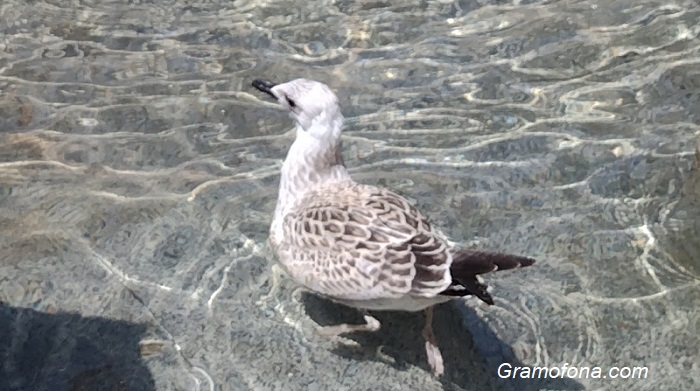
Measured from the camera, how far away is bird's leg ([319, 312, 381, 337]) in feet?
14.7

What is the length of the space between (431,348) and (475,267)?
76cm

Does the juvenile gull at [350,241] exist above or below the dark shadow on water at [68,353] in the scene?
above

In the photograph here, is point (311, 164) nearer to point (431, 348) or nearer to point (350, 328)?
point (350, 328)

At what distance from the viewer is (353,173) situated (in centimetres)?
572

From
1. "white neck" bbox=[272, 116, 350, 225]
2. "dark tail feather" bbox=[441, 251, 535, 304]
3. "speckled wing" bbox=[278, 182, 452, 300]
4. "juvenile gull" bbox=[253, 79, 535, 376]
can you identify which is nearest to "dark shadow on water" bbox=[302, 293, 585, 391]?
"juvenile gull" bbox=[253, 79, 535, 376]

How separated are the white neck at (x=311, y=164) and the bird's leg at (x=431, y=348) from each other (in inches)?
35.3

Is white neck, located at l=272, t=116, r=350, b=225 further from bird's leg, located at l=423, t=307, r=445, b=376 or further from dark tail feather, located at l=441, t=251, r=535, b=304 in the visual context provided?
dark tail feather, located at l=441, t=251, r=535, b=304

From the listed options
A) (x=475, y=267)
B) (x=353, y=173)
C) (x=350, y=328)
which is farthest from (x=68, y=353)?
(x=353, y=173)

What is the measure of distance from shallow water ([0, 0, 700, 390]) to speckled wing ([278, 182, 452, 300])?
47 cm

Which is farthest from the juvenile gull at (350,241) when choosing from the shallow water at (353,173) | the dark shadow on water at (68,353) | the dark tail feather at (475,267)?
the dark shadow on water at (68,353)

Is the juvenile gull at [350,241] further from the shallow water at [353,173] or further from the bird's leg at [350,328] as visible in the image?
the shallow water at [353,173]

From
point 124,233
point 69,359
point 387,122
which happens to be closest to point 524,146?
point 387,122

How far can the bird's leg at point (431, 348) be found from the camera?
430 cm

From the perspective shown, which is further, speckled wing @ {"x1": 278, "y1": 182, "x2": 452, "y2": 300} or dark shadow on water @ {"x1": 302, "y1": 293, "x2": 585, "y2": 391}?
dark shadow on water @ {"x1": 302, "y1": 293, "x2": 585, "y2": 391}
